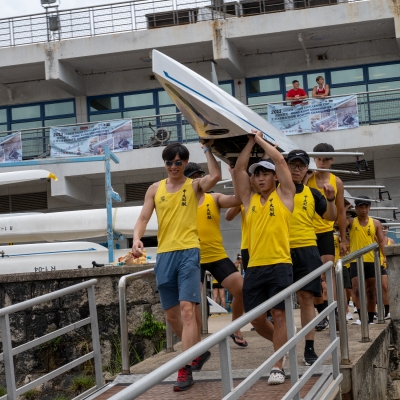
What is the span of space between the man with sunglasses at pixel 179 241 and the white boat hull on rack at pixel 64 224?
1046cm

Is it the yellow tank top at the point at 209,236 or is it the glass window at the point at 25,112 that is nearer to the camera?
the yellow tank top at the point at 209,236

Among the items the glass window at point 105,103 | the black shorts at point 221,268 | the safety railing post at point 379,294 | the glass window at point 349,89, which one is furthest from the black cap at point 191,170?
the glass window at point 105,103

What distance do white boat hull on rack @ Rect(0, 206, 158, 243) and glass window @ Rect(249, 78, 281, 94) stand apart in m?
8.74

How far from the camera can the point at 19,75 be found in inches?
1026

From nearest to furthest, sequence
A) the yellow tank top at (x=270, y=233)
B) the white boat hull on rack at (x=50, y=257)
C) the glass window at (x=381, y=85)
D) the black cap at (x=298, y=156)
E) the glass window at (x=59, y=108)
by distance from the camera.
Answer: the yellow tank top at (x=270, y=233), the black cap at (x=298, y=156), the white boat hull on rack at (x=50, y=257), the glass window at (x=381, y=85), the glass window at (x=59, y=108)

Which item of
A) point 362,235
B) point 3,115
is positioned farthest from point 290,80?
point 362,235

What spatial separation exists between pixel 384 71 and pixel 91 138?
9187 millimetres

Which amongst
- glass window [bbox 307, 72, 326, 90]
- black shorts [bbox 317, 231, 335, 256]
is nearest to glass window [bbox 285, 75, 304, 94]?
glass window [bbox 307, 72, 326, 90]

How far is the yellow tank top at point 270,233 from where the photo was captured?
5.86 m

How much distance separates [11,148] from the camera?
22984mm

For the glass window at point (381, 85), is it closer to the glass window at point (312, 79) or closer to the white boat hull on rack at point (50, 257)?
the glass window at point (312, 79)

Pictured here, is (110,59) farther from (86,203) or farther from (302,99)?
(302,99)

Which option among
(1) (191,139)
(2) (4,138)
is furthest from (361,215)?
(2) (4,138)

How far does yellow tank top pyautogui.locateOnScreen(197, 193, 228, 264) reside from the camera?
7.18 m
